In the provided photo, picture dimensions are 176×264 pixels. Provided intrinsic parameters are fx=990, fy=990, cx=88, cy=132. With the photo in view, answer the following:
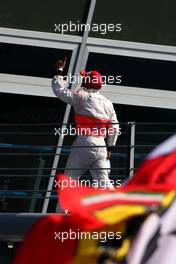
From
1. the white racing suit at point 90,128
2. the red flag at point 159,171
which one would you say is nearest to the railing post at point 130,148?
the white racing suit at point 90,128

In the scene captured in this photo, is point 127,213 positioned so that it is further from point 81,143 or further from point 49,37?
point 49,37

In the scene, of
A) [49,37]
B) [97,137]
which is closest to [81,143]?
[97,137]

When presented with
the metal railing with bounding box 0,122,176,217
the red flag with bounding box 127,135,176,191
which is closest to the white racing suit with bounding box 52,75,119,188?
the metal railing with bounding box 0,122,176,217

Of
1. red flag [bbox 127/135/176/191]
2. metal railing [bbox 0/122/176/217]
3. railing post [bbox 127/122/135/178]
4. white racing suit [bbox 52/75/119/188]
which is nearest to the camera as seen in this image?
red flag [bbox 127/135/176/191]

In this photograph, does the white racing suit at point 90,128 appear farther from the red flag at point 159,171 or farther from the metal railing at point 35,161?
the red flag at point 159,171

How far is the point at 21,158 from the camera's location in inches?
404

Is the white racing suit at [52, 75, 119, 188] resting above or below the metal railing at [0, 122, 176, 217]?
below

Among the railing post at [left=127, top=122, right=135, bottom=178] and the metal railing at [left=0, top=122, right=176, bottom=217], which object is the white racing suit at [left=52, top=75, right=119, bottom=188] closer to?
the railing post at [left=127, top=122, right=135, bottom=178]

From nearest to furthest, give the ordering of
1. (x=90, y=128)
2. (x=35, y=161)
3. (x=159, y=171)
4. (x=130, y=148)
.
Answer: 1. (x=159, y=171)
2. (x=90, y=128)
3. (x=130, y=148)
4. (x=35, y=161)

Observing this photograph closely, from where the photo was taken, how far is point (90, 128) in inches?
335

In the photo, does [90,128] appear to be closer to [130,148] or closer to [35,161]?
[130,148]

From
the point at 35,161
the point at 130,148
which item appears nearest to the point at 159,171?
the point at 130,148

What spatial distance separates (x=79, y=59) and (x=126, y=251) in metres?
7.99

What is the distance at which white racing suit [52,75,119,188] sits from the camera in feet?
27.8
